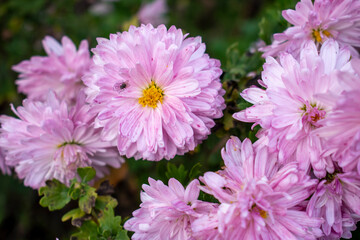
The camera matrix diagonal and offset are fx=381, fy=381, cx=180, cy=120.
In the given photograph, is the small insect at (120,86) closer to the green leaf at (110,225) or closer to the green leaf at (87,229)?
the green leaf at (110,225)

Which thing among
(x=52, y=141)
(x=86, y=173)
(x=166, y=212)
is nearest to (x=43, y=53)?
(x=52, y=141)

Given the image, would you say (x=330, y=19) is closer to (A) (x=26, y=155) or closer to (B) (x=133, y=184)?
(A) (x=26, y=155)

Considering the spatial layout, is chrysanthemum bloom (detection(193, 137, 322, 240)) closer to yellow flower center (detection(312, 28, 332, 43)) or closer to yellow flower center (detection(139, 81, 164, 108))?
yellow flower center (detection(139, 81, 164, 108))

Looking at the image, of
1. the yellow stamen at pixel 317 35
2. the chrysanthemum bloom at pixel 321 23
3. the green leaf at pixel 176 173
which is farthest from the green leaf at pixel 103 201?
the yellow stamen at pixel 317 35

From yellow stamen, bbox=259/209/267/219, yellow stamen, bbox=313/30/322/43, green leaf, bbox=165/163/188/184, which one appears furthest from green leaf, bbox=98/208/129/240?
yellow stamen, bbox=313/30/322/43

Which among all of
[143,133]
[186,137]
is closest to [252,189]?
[186,137]

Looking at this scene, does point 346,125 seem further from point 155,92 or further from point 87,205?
point 87,205
